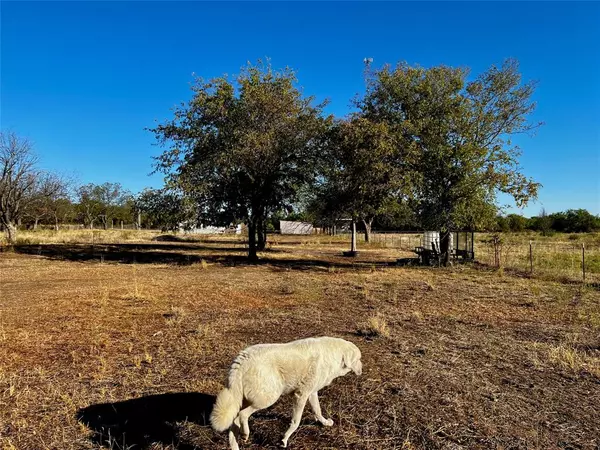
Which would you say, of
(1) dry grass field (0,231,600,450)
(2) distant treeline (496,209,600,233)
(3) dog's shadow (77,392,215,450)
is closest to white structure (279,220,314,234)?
(2) distant treeline (496,209,600,233)

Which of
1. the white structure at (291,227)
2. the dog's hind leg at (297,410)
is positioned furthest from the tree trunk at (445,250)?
the white structure at (291,227)

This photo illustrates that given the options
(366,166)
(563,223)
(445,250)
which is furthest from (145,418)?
(563,223)

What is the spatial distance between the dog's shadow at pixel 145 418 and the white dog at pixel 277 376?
3.23 ft

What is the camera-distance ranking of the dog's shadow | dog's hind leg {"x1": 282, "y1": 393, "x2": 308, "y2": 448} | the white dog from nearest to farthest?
1. the white dog
2. dog's hind leg {"x1": 282, "y1": 393, "x2": 308, "y2": 448}
3. the dog's shadow

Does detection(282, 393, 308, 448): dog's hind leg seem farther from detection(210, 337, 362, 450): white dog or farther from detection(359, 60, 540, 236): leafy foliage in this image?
detection(359, 60, 540, 236): leafy foliage

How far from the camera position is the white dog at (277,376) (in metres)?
3.32

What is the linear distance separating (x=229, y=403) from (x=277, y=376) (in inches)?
19.0

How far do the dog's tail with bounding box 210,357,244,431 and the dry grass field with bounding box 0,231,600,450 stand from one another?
817 millimetres

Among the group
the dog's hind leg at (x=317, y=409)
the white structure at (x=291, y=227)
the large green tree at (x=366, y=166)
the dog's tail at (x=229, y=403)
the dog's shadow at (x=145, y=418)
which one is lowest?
the dog's shadow at (x=145, y=418)

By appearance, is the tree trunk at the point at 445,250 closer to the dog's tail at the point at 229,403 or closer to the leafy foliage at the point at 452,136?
the leafy foliage at the point at 452,136

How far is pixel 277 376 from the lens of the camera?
3.55m

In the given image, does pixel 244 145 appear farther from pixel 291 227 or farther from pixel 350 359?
pixel 291 227

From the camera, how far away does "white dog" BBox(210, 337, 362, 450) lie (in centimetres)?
332

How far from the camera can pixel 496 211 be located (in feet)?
63.9
